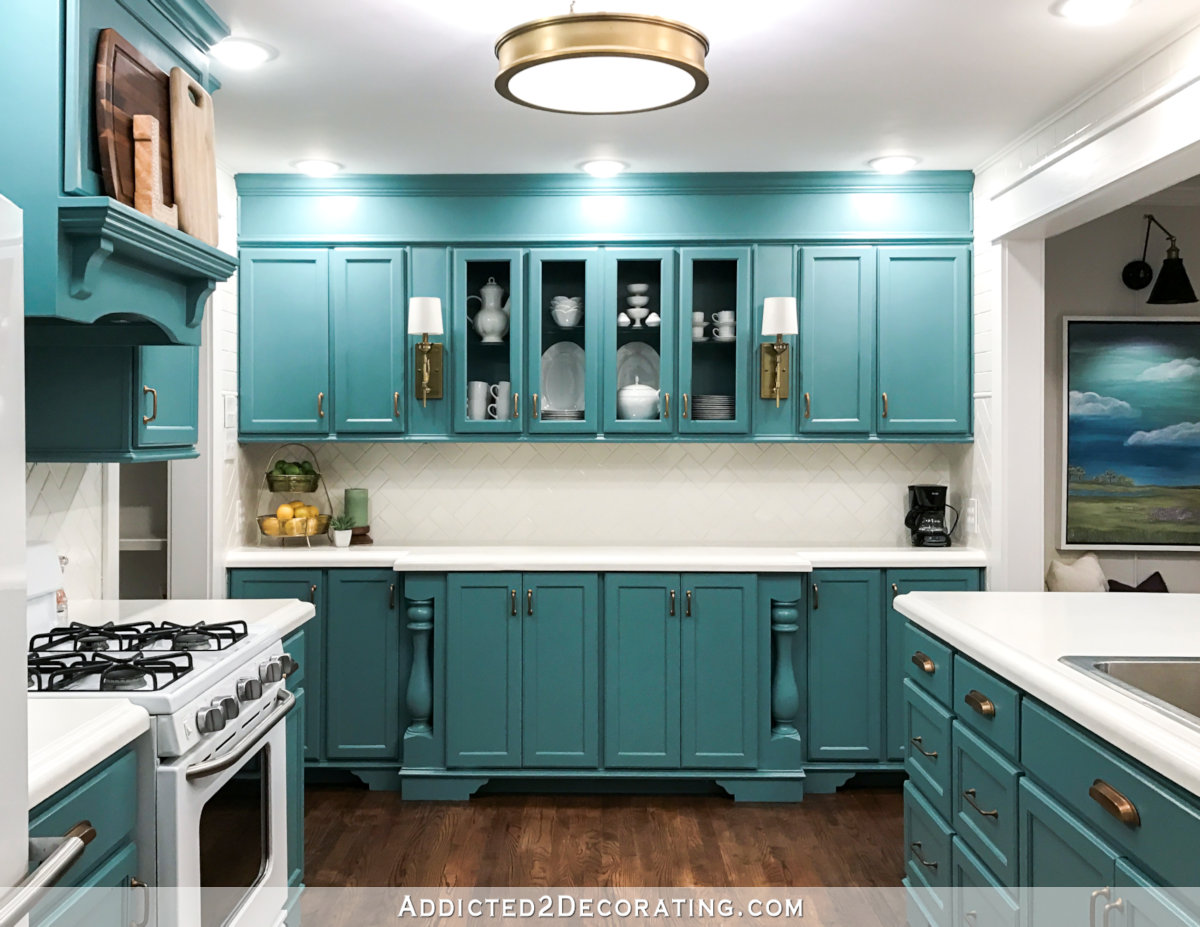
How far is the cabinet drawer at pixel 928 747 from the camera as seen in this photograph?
262 centimetres

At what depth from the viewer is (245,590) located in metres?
4.14

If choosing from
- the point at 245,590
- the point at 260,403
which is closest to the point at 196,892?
the point at 245,590

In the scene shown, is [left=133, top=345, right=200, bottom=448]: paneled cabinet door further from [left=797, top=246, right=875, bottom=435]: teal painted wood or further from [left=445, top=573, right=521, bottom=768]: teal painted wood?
[left=797, top=246, right=875, bottom=435]: teal painted wood

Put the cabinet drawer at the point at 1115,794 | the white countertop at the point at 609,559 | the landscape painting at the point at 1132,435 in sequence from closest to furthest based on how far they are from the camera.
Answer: the cabinet drawer at the point at 1115,794 < the white countertop at the point at 609,559 < the landscape painting at the point at 1132,435

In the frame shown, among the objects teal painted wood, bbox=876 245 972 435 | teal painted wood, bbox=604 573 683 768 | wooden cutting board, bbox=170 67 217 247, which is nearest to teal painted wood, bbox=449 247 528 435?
teal painted wood, bbox=604 573 683 768

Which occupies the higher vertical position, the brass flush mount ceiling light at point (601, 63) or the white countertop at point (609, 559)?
the brass flush mount ceiling light at point (601, 63)

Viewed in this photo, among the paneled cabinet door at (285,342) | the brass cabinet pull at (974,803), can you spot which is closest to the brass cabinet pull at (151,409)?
the paneled cabinet door at (285,342)

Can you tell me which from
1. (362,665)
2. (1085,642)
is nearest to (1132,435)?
(1085,642)

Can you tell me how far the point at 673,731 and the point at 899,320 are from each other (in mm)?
1920

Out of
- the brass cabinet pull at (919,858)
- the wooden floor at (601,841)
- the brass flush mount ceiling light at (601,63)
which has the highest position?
the brass flush mount ceiling light at (601,63)

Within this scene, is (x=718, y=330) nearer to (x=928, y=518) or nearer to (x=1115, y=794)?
(x=928, y=518)

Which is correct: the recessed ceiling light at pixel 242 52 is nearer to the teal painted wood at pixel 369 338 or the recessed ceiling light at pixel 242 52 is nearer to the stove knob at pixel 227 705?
the teal painted wood at pixel 369 338

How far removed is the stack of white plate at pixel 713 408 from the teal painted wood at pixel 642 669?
2.39 ft

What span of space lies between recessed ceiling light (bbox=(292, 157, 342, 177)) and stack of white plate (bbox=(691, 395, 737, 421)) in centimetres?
→ 174
